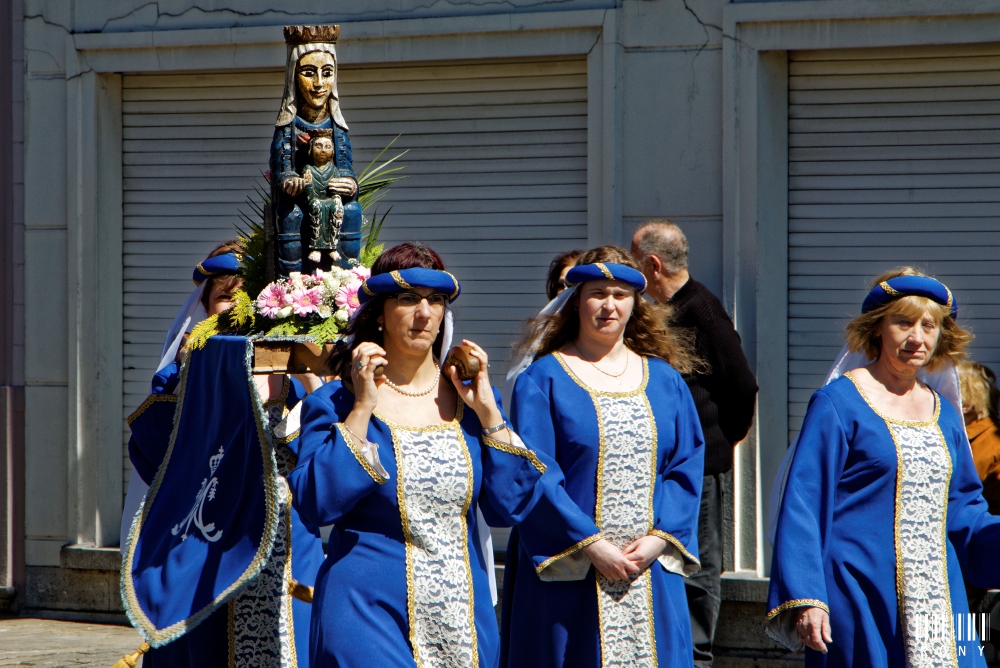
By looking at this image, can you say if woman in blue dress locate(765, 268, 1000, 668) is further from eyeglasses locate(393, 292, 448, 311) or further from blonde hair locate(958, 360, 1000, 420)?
blonde hair locate(958, 360, 1000, 420)

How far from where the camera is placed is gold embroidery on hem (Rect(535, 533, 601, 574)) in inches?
162

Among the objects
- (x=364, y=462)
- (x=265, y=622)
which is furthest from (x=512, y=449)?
(x=265, y=622)

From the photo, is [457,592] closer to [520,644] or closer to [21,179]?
[520,644]

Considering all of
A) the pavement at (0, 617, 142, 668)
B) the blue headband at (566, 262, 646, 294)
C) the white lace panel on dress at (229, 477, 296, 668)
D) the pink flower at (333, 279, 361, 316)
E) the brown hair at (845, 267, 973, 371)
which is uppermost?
the blue headband at (566, 262, 646, 294)

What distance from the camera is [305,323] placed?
4281 millimetres

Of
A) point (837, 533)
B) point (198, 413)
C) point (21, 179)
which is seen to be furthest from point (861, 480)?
point (21, 179)

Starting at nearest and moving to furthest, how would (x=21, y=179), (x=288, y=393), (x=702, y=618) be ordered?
(x=288, y=393) → (x=702, y=618) → (x=21, y=179)

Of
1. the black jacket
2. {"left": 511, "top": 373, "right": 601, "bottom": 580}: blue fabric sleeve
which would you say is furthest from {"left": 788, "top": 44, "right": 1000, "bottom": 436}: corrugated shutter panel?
{"left": 511, "top": 373, "right": 601, "bottom": 580}: blue fabric sleeve

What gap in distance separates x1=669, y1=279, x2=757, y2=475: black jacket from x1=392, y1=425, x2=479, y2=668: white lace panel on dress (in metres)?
2.09

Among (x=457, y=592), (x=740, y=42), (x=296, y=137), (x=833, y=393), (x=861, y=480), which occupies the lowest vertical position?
(x=457, y=592)

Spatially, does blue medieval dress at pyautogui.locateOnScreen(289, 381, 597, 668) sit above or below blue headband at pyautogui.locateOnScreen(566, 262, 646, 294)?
below

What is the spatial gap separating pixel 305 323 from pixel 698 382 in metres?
2.00

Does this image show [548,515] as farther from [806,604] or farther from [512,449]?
[806,604]

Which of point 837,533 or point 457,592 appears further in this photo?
point 837,533
